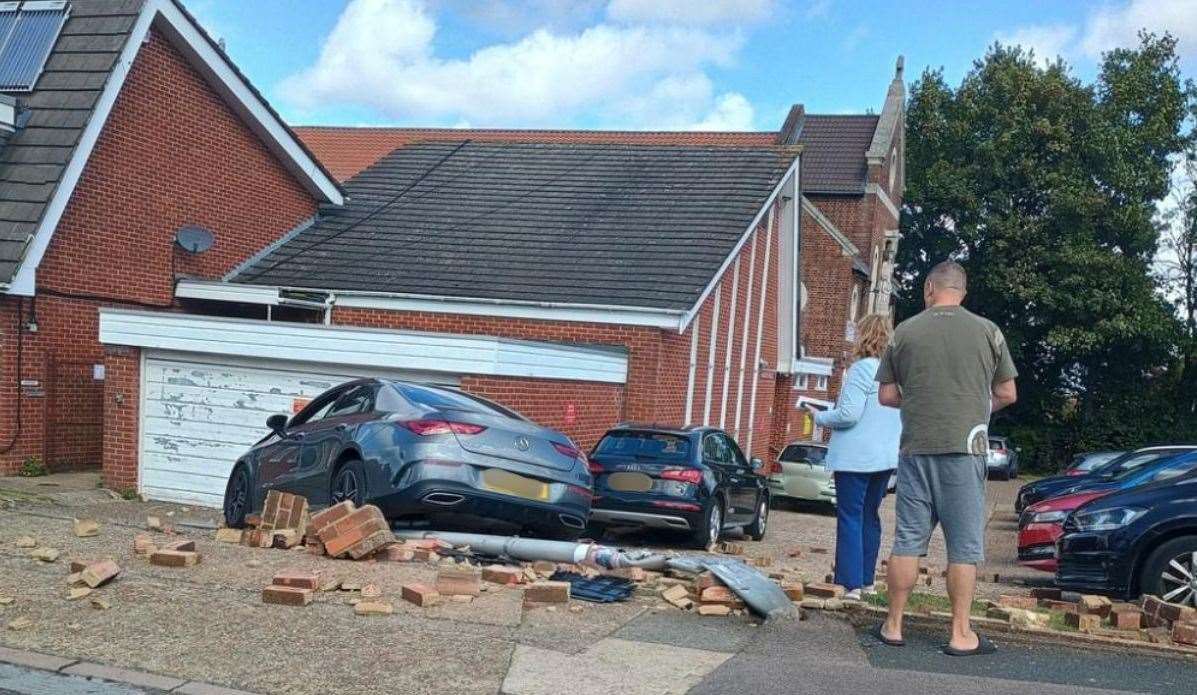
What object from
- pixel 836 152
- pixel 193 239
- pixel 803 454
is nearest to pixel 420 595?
pixel 193 239

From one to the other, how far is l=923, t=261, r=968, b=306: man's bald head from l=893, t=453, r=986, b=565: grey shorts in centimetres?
82

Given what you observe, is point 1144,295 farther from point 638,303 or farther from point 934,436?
point 934,436

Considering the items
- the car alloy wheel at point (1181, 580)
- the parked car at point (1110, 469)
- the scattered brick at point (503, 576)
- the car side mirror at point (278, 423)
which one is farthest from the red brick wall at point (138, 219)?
the car alloy wheel at point (1181, 580)

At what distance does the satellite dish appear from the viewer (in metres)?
17.3

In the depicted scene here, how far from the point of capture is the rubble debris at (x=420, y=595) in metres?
6.56

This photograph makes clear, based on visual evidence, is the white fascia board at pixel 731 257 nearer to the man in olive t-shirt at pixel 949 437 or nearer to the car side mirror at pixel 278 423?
the car side mirror at pixel 278 423

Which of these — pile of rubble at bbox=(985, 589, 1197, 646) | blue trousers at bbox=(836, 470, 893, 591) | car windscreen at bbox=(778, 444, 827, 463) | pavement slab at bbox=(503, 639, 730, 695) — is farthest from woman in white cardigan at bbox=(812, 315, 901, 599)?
car windscreen at bbox=(778, 444, 827, 463)

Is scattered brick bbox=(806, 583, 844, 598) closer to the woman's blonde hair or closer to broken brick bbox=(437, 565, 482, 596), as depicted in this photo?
the woman's blonde hair

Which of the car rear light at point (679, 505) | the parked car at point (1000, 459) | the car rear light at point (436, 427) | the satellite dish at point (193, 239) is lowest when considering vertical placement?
the parked car at point (1000, 459)

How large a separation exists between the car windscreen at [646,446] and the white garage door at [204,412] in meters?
3.55

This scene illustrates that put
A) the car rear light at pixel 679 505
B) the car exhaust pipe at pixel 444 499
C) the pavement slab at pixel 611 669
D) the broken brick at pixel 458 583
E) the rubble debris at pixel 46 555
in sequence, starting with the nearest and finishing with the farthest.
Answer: the pavement slab at pixel 611 669, the broken brick at pixel 458 583, the rubble debris at pixel 46 555, the car exhaust pipe at pixel 444 499, the car rear light at pixel 679 505

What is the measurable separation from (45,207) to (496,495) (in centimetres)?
871

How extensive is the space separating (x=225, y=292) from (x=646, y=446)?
8.00 m

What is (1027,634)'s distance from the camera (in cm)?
612
